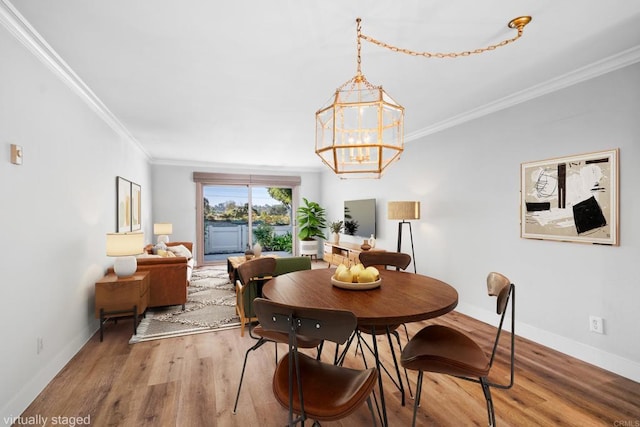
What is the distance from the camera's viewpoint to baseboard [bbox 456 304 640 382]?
95.4 inches

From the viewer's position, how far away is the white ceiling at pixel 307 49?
1.89m

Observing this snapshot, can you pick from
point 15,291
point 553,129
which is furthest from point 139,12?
point 553,129

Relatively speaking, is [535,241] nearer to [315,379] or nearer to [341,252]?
[315,379]

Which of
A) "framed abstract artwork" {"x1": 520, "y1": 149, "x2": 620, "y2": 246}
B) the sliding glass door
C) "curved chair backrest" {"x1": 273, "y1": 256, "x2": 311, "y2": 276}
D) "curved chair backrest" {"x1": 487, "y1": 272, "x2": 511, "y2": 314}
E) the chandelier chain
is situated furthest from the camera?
the sliding glass door

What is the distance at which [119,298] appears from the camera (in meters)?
3.23

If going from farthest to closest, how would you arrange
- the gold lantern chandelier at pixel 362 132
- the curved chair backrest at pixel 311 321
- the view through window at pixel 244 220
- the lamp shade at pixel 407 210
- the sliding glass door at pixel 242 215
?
1. the view through window at pixel 244 220
2. the sliding glass door at pixel 242 215
3. the lamp shade at pixel 407 210
4. the gold lantern chandelier at pixel 362 132
5. the curved chair backrest at pixel 311 321

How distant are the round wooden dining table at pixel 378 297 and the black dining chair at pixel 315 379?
0.21 meters

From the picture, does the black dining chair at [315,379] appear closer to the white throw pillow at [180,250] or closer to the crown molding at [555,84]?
the crown molding at [555,84]

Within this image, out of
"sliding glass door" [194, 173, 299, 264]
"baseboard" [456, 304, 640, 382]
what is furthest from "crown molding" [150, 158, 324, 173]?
"baseboard" [456, 304, 640, 382]

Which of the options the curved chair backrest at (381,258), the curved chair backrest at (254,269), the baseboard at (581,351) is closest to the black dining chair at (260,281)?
the curved chair backrest at (254,269)

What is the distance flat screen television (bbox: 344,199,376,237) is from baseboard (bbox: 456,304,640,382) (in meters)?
2.70

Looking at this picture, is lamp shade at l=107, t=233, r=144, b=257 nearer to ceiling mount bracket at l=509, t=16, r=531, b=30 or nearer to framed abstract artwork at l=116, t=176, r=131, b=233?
framed abstract artwork at l=116, t=176, r=131, b=233

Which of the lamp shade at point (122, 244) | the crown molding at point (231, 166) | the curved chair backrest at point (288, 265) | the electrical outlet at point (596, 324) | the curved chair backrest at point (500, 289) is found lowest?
the electrical outlet at point (596, 324)

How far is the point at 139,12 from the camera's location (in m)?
1.92
